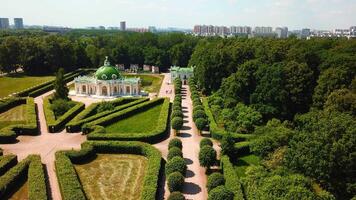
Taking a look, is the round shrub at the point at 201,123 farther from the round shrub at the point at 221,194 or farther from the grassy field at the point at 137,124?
the round shrub at the point at 221,194

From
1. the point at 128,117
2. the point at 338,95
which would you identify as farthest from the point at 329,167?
the point at 128,117

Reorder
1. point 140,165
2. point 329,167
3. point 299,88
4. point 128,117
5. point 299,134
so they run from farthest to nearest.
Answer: point 128,117 → point 299,88 → point 140,165 → point 299,134 → point 329,167

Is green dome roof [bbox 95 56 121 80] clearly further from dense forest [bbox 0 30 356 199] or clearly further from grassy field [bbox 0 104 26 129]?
dense forest [bbox 0 30 356 199]

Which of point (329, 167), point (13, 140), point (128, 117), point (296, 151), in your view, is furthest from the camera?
point (128, 117)

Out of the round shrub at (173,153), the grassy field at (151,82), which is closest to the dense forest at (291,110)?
the round shrub at (173,153)

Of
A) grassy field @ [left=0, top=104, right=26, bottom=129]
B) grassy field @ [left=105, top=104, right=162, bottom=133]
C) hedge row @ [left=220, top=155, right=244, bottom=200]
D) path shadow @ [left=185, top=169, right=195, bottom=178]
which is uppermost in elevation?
hedge row @ [left=220, top=155, right=244, bottom=200]

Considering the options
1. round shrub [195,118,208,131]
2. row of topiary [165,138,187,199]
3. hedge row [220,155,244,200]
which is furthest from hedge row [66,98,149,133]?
hedge row [220,155,244,200]

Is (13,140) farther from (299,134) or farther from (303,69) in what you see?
(303,69)

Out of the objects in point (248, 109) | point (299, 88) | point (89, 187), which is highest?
point (299, 88)
